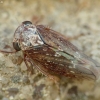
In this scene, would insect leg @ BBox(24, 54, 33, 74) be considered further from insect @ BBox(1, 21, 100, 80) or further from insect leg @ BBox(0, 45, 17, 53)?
insect leg @ BBox(0, 45, 17, 53)

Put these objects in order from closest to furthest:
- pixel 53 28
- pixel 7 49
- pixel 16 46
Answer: pixel 16 46 → pixel 7 49 → pixel 53 28

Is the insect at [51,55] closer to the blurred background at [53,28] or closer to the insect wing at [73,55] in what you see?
the insect wing at [73,55]

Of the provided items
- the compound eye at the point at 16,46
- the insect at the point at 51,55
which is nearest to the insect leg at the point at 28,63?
the insect at the point at 51,55

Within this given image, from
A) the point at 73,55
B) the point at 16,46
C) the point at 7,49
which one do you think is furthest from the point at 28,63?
the point at 73,55

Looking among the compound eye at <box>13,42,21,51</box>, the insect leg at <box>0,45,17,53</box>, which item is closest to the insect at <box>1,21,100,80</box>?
the compound eye at <box>13,42,21,51</box>

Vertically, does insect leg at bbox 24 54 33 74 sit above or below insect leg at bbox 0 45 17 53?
below

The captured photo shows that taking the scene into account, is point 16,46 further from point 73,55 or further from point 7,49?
point 73,55

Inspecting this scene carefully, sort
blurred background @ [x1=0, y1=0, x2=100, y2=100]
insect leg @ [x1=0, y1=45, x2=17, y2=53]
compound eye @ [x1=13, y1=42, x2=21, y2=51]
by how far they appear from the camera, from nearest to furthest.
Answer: blurred background @ [x1=0, y1=0, x2=100, y2=100], compound eye @ [x1=13, y1=42, x2=21, y2=51], insect leg @ [x1=0, y1=45, x2=17, y2=53]
